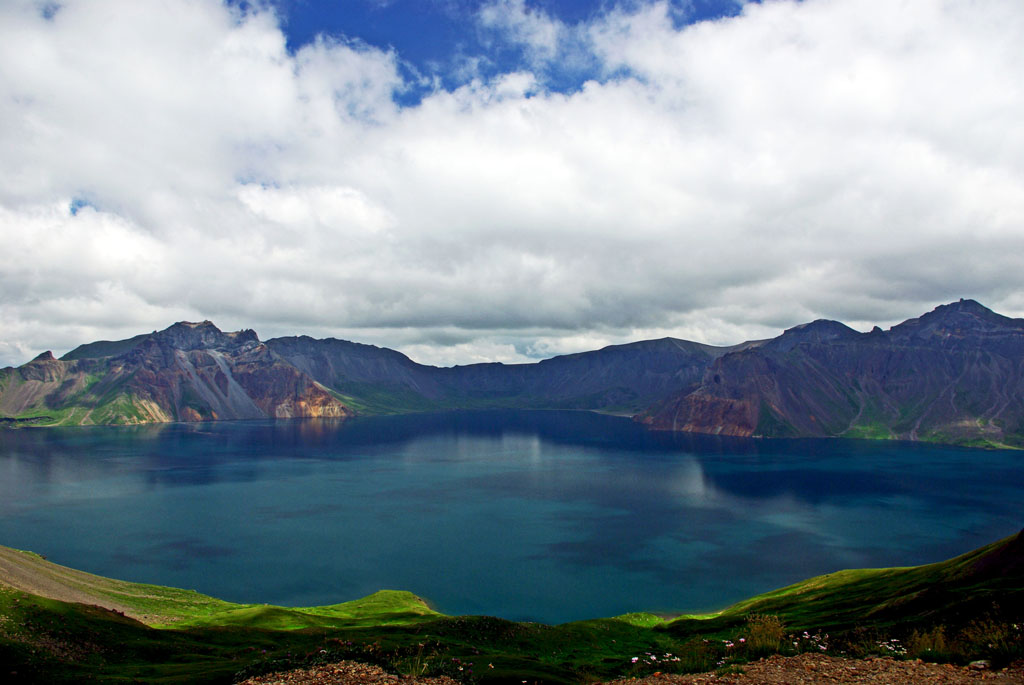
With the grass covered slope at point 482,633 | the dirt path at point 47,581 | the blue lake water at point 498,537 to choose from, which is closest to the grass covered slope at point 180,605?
the dirt path at point 47,581

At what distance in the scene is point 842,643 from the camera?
39.4 m

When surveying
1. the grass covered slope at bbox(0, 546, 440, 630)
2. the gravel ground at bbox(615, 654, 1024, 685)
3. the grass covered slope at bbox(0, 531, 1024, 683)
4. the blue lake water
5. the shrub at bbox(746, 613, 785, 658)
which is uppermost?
the gravel ground at bbox(615, 654, 1024, 685)

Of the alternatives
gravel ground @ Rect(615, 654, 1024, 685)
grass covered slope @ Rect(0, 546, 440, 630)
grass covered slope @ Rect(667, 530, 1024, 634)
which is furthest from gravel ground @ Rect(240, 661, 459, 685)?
grass covered slope @ Rect(0, 546, 440, 630)

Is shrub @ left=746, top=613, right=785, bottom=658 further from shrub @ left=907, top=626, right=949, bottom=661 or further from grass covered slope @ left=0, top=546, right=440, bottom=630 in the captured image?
grass covered slope @ left=0, top=546, right=440, bottom=630

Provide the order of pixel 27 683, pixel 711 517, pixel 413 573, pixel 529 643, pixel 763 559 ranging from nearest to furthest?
1. pixel 27 683
2. pixel 529 643
3. pixel 413 573
4. pixel 763 559
5. pixel 711 517

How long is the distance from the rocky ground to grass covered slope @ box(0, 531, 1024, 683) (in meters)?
1.92

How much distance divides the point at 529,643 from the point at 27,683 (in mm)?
36020

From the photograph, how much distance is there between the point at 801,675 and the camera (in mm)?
27984

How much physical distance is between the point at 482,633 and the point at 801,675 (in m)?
32.6

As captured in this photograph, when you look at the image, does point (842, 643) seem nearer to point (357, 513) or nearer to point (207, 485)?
point (357, 513)

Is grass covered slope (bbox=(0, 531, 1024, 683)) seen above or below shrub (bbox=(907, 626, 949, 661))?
below

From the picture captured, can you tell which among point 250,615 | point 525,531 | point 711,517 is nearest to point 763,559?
point 711,517

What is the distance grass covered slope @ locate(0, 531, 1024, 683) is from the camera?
112 feet

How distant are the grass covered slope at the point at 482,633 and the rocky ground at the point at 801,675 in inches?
75.5
